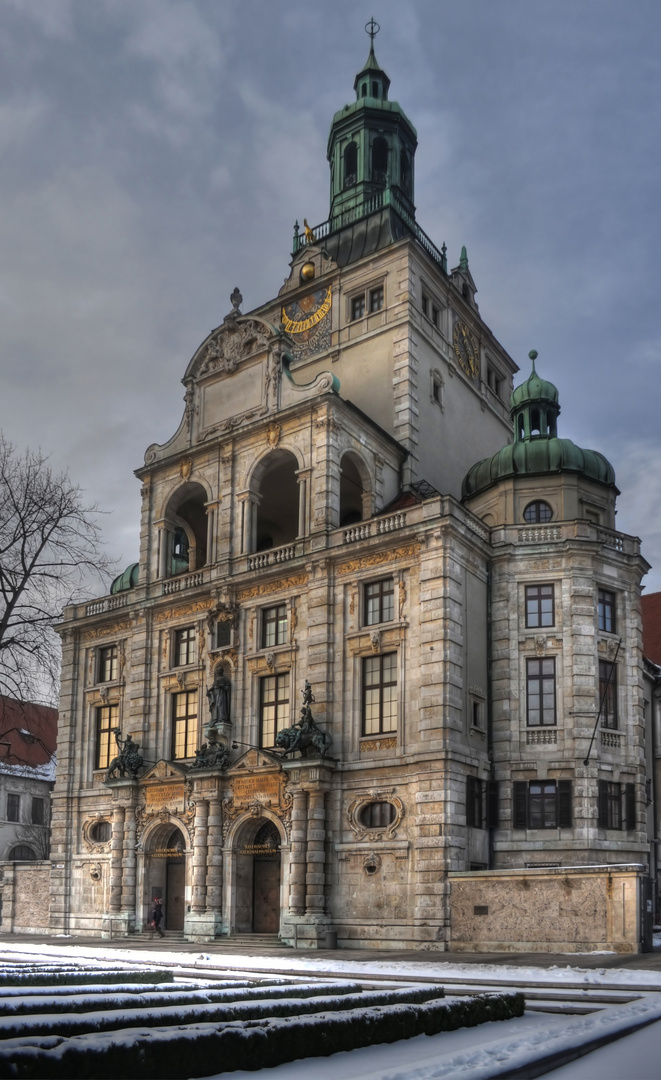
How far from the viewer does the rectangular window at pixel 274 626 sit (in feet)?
133

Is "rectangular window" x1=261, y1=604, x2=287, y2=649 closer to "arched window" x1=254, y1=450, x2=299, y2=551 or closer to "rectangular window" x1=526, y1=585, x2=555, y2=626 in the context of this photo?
"arched window" x1=254, y1=450, x2=299, y2=551

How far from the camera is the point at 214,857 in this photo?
39.0m

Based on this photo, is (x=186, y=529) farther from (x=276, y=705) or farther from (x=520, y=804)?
(x=520, y=804)

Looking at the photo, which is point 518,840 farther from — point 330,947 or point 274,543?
point 274,543

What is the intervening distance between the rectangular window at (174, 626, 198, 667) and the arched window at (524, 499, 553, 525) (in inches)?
551

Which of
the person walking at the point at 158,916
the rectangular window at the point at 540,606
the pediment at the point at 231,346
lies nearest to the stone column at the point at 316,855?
the person walking at the point at 158,916

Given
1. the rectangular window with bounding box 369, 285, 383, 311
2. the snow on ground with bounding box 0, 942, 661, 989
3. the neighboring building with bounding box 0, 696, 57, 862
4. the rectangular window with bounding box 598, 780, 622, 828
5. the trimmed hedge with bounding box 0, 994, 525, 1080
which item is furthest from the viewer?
the neighboring building with bounding box 0, 696, 57, 862

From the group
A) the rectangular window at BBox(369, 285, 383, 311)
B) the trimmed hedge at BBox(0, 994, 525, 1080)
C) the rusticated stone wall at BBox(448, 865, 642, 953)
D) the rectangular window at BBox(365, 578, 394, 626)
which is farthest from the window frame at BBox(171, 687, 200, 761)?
the trimmed hedge at BBox(0, 994, 525, 1080)

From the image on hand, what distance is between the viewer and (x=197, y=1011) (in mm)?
11438

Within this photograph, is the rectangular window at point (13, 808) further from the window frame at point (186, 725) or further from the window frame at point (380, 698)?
the window frame at point (380, 698)

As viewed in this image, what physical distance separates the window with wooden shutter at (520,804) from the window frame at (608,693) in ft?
11.3

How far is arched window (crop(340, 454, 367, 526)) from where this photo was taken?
44031mm

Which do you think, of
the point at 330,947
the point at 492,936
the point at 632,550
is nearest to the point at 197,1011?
the point at 492,936

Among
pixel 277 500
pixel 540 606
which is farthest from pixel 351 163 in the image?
pixel 540 606
